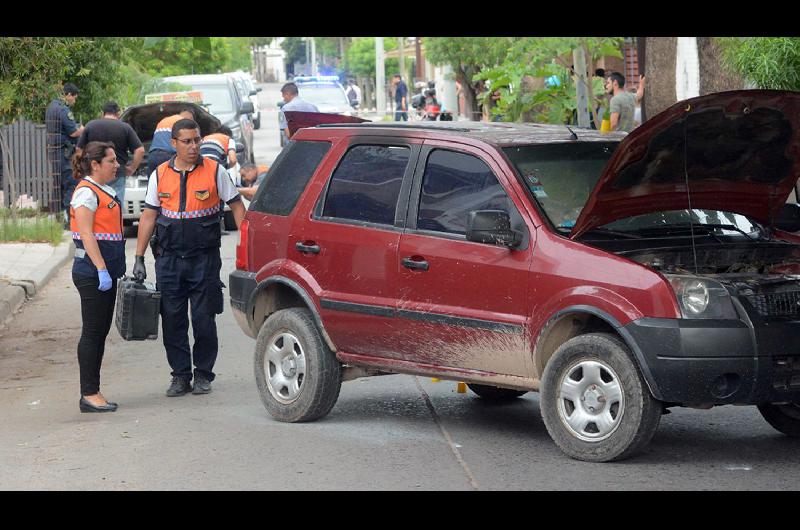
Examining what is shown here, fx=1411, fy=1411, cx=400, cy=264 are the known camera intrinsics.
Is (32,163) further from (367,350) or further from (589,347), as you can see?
(589,347)

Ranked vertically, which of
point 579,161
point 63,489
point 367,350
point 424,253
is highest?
point 579,161

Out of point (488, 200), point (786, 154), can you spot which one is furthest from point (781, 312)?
point (488, 200)

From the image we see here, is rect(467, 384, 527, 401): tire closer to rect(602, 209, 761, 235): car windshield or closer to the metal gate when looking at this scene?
rect(602, 209, 761, 235): car windshield

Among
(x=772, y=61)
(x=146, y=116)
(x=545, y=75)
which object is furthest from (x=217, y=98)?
(x=772, y=61)

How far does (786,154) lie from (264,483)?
329cm

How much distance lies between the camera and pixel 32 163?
2127 cm

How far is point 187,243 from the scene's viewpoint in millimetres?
9273

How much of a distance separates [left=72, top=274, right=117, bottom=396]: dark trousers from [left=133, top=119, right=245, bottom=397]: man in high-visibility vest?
33cm

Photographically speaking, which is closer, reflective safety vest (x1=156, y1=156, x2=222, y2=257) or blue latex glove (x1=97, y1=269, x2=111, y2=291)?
blue latex glove (x1=97, y1=269, x2=111, y2=291)

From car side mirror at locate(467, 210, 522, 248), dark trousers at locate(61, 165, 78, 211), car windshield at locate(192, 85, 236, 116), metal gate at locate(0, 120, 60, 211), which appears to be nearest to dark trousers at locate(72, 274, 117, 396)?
car side mirror at locate(467, 210, 522, 248)

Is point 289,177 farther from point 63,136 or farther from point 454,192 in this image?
point 63,136

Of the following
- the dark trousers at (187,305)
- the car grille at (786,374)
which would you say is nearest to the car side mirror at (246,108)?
the dark trousers at (187,305)

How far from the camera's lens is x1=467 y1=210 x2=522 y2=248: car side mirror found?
7250 millimetres

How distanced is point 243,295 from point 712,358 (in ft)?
10.9
